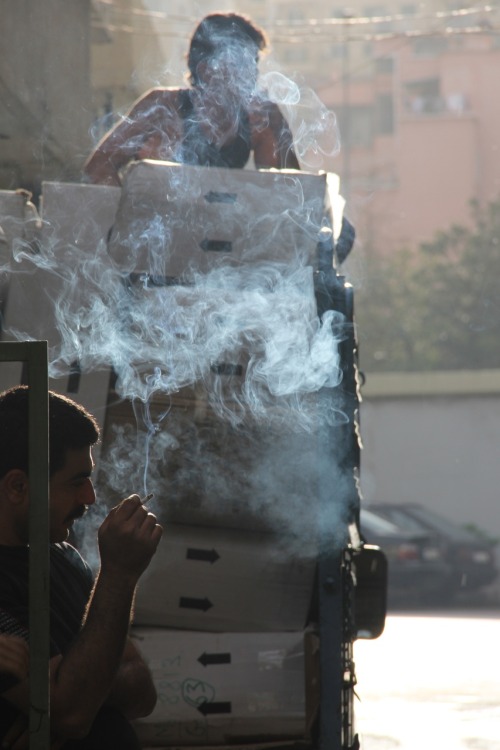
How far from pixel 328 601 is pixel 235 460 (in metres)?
0.51

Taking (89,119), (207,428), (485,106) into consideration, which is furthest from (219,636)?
(485,106)

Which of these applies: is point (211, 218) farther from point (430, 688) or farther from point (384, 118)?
point (384, 118)

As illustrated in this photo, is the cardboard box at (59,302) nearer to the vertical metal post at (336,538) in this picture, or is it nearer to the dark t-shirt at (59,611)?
the vertical metal post at (336,538)

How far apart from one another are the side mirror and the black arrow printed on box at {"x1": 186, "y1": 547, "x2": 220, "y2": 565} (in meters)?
0.54

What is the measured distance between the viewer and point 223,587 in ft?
13.5

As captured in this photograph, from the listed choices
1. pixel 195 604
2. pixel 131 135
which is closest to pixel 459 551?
pixel 131 135

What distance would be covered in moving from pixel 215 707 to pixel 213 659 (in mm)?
140

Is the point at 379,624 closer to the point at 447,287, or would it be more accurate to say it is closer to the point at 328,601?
the point at 328,601

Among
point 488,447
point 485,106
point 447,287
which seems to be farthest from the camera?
point 485,106

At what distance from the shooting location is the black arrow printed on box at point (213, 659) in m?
4.02

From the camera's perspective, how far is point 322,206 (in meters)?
4.45

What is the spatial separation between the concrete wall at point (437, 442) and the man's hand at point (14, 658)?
72.0 feet

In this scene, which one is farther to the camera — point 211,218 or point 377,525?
point 377,525

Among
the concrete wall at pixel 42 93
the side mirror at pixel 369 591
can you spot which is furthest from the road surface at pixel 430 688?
the concrete wall at pixel 42 93
